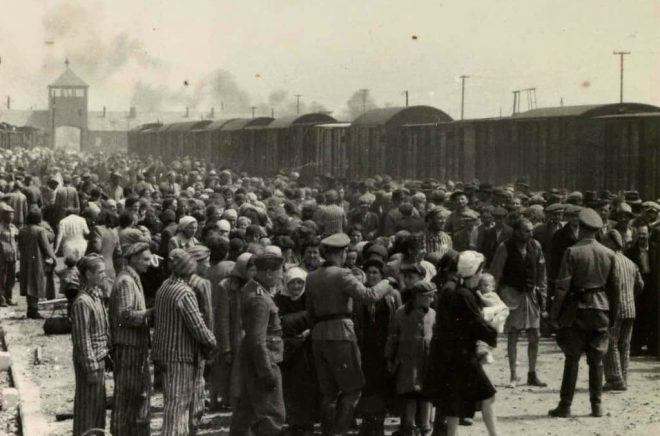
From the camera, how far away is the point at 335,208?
615 inches

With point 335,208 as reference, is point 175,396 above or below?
below

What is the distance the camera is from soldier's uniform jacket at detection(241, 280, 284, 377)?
7.48 meters

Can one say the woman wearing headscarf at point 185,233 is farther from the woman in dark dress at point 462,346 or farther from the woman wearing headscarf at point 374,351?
the woman in dark dress at point 462,346

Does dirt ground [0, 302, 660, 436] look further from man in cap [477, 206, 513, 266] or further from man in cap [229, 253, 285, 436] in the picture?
man in cap [229, 253, 285, 436]

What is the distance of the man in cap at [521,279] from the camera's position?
408 inches

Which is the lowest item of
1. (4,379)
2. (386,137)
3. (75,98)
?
(4,379)

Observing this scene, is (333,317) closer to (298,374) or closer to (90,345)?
(298,374)

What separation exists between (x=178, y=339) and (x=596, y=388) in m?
4.28

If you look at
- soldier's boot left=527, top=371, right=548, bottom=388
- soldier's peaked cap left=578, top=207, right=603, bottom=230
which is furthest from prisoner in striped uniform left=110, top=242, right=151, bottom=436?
soldier's boot left=527, top=371, right=548, bottom=388

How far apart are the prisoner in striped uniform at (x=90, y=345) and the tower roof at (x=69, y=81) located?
353 feet

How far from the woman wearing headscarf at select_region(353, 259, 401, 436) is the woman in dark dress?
2.64 ft

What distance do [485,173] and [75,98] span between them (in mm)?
89093

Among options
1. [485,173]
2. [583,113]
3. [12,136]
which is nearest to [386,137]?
[485,173]

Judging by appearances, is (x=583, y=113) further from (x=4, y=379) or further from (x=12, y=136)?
(x=12, y=136)
